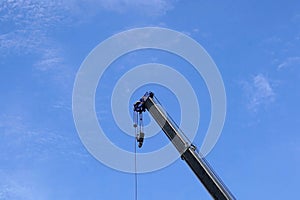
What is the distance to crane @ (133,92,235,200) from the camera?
126 feet

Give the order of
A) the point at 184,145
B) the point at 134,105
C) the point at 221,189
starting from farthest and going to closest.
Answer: the point at 134,105 < the point at 184,145 < the point at 221,189

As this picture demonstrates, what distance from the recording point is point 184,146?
134ft

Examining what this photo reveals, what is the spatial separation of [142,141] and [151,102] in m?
4.13

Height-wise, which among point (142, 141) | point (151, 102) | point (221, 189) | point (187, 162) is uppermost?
point (151, 102)

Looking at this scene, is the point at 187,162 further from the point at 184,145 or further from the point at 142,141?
the point at 142,141

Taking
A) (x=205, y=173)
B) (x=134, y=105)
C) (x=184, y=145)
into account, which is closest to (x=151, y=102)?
(x=134, y=105)

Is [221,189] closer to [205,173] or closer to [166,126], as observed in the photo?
[205,173]

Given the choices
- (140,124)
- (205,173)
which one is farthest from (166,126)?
(205,173)

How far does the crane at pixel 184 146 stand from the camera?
38.5 meters

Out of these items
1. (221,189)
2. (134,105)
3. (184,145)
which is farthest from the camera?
(134,105)

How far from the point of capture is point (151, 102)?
43.3 metres

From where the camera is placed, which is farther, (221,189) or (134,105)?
(134,105)

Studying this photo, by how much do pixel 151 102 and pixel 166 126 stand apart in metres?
2.62

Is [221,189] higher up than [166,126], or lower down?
lower down
